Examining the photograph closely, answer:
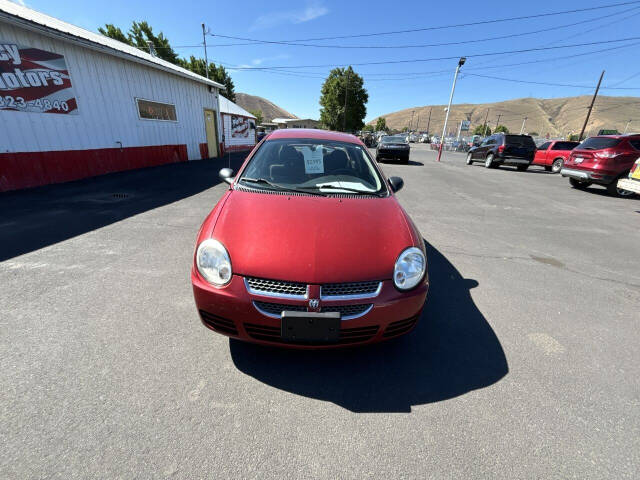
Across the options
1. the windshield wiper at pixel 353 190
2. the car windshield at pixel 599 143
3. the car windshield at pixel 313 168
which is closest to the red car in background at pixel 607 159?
the car windshield at pixel 599 143

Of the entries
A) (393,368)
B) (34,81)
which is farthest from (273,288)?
(34,81)

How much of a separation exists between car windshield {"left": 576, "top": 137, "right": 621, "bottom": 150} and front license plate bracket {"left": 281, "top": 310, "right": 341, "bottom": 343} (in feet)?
35.3

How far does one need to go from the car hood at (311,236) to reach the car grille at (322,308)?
16cm

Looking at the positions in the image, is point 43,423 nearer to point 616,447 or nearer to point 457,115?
point 616,447

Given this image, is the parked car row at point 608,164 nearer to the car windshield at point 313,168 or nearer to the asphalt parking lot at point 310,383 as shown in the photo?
the asphalt parking lot at point 310,383

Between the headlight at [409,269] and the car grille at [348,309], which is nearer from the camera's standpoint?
the car grille at [348,309]

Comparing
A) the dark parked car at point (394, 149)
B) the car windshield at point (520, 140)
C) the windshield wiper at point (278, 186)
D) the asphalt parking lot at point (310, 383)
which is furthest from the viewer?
the dark parked car at point (394, 149)

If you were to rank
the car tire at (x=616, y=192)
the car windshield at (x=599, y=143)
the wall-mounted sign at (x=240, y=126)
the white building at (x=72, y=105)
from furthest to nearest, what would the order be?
the wall-mounted sign at (x=240, y=126), the car tire at (x=616, y=192), the car windshield at (x=599, y=143), the white building at (x=72, y=105)

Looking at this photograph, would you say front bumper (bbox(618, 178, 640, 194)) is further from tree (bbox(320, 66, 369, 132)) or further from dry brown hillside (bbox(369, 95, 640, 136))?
dry brown hillside (bbox(369, 95, 640, 136))

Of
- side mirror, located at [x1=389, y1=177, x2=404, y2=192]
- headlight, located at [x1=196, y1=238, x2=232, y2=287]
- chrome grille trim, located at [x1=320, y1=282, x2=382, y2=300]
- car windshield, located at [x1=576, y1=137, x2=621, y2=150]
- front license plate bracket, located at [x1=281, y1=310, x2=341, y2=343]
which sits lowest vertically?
front license plate bracket, located at [x1=281, y1=310, x2=341, y2=343]

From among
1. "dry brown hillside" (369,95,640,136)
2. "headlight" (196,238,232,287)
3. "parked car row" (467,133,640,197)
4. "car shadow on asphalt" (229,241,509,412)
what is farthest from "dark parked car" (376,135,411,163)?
"dry brown hillside" (369,95,640,136)

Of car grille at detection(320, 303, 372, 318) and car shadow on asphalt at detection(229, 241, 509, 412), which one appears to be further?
car shadow on asphalt at detection(229, 241, 509, 412)

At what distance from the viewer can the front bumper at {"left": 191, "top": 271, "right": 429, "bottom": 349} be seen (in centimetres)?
162

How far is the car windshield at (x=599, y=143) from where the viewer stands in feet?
25.3
